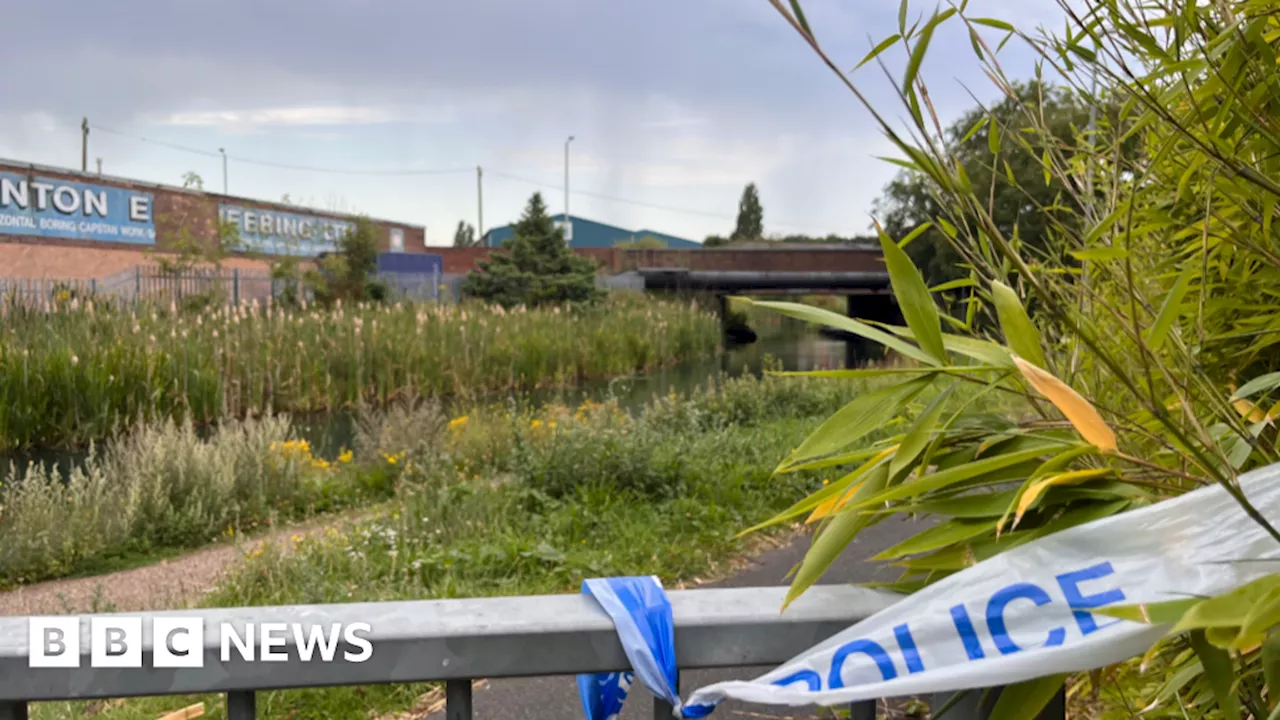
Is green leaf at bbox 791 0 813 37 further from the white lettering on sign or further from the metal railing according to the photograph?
the white lettering on sign

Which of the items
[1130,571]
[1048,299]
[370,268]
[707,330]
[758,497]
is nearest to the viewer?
[1048,299]

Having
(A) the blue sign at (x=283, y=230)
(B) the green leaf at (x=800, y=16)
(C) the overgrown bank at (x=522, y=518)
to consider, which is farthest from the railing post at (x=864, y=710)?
(A) the blue sign at (x=283, y=230)

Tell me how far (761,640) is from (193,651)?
2.35 feet

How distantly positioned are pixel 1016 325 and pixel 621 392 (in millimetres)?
16271

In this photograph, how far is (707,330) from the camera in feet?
97.6

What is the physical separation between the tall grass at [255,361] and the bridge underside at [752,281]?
722 inches

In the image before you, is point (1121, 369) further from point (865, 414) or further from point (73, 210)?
point (73, 210)

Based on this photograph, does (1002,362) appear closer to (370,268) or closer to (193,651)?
(193,651)

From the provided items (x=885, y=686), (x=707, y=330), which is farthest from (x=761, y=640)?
(x=707, y=330)

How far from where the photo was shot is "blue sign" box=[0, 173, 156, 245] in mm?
27062

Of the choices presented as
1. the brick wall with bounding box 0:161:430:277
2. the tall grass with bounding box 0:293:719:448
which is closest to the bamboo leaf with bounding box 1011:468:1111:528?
the tall grass with bounding box 0:293:719:448

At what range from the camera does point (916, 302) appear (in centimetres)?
118

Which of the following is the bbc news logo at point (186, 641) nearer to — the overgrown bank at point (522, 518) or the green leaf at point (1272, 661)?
the green leaf at point (1272, 661)

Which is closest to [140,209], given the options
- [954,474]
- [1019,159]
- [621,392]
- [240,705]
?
[621,392]
